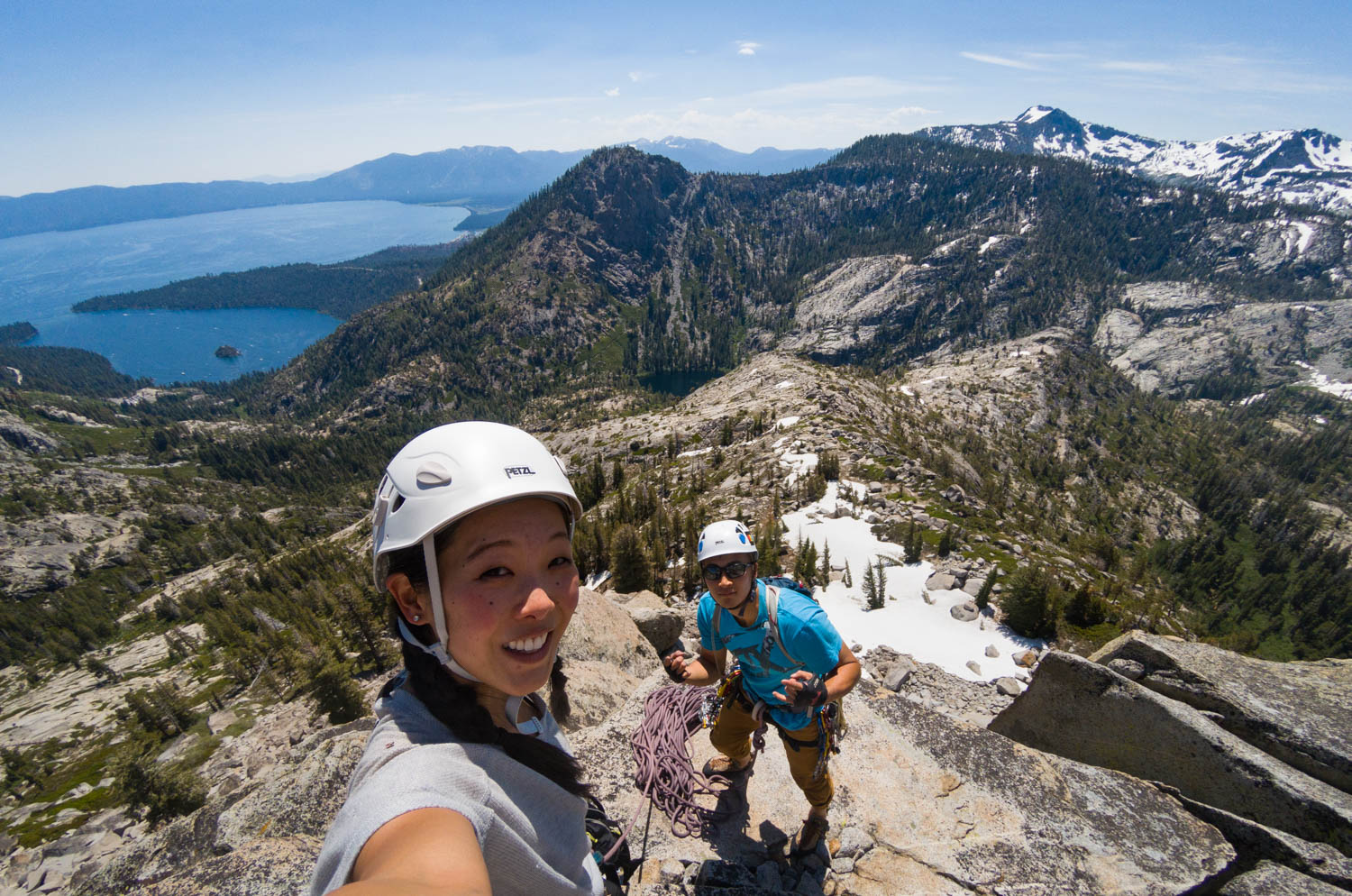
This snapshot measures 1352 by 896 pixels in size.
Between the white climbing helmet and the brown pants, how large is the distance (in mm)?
2067

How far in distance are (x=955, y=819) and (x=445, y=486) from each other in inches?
280

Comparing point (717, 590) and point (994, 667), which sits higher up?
point (717, 590)

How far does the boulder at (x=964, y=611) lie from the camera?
57.0 feet

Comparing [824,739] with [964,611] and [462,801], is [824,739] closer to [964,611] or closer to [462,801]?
[462,801]

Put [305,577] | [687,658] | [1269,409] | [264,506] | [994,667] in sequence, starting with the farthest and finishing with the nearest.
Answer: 1. [1269,409]
2. [264,506]
3. [305,577]
4. [994,667]
5. [687,658]

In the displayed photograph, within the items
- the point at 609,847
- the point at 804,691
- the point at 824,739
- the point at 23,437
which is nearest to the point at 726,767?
the point at 824,739

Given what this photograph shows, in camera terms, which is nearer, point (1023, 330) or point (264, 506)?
point (264, 506)

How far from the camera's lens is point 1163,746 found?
6.11 metres

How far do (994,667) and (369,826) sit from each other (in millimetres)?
17002

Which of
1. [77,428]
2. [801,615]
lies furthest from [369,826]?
[77,428]

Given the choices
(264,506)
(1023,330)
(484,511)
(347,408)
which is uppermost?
(484,511)

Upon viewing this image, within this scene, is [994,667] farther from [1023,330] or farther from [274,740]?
[1023,330]

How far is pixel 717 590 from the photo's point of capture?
5473mm

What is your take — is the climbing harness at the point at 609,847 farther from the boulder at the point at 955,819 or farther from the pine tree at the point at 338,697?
the pine tree at the point at 338,697
